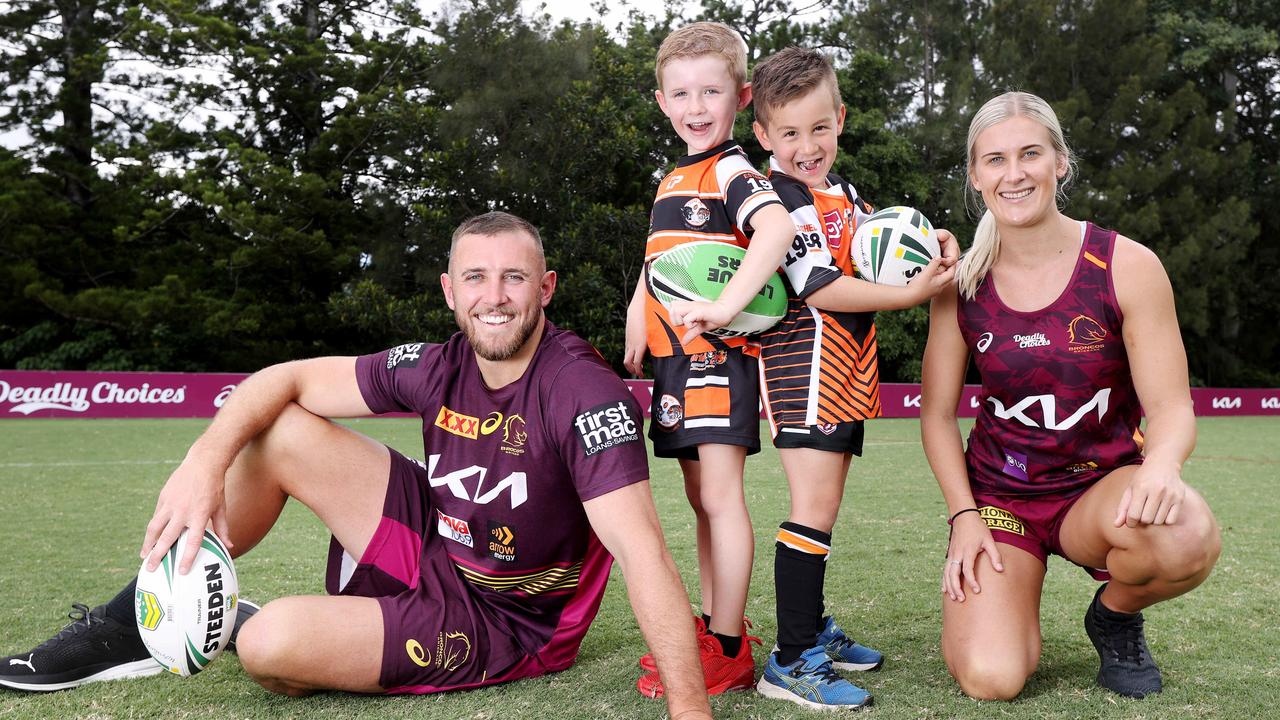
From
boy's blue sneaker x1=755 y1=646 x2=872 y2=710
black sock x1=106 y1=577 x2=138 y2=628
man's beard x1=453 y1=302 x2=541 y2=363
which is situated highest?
man's beard x1=453 y1=302 x2=541 y2=363

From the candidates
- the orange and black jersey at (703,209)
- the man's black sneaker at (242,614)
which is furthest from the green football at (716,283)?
the man's black sneaker at (242,614)

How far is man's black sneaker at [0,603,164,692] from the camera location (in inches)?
107

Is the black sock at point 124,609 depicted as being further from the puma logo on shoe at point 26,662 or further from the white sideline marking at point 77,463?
the white sideline marking at point 77,463

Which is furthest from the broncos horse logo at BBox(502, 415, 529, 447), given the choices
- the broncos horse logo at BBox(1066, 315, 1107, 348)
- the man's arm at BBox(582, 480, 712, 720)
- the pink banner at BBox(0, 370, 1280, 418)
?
the pink banner at BBox(0, 370, 1280, 418)

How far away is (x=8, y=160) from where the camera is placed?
20.8 metres

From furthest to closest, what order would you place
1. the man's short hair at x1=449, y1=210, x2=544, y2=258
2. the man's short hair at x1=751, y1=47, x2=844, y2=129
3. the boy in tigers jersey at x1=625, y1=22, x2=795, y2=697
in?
the man's short hair at x1=751, y1=47, x2=844, y2=129 → the boy in tigers jersey at x1=625, y1=22, x2=795, y2=697 → the man's short hair at x1=449, y1=210, x2=544, y2=258

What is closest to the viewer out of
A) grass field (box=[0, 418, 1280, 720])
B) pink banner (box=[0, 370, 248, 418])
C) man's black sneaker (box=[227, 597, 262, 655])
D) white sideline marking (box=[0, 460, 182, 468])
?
grass field (box=[0, 418, 1280, 720])

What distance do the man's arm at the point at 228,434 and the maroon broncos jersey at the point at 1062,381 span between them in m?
1.91

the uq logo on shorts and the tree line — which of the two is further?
the tree line

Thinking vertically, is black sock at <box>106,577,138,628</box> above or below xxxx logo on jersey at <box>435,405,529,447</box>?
below

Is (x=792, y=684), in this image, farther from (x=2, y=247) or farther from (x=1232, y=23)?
(x=1232, y=23)

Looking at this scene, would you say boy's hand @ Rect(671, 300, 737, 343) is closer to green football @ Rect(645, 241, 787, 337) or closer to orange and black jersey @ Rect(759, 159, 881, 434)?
green football @ Rect(645, 241, 787, 337)

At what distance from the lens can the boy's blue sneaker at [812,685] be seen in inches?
104

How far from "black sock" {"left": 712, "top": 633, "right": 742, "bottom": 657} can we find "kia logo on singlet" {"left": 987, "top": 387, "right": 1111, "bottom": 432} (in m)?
1.08
